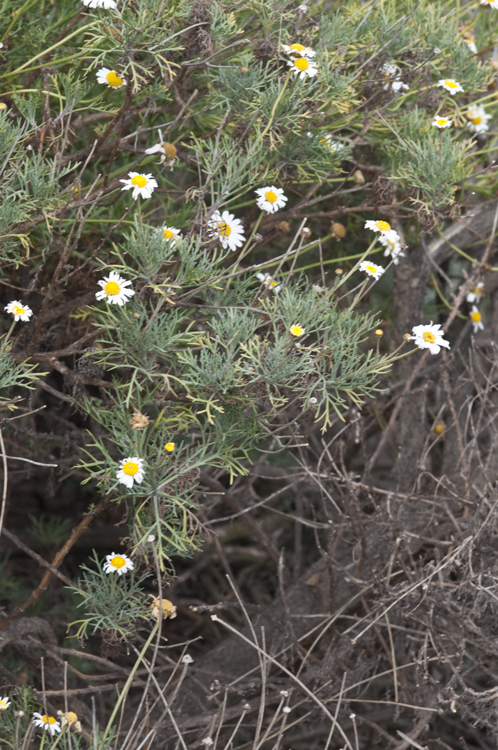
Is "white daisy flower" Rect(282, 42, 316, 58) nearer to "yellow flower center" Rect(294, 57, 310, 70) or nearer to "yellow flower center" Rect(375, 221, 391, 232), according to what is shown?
"yellow flower center" Rect(294, 57, 310, 70)

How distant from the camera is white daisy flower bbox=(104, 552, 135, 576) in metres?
1.21


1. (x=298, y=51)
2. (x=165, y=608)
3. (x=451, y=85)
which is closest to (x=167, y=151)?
(x=298, y=51)

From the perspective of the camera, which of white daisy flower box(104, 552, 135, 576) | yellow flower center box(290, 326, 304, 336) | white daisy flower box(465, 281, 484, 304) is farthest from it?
white daisy flower box(465, 281, 484, 304)

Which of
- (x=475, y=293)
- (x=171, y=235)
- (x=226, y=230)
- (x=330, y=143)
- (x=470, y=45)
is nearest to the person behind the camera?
(x=171, y=235)

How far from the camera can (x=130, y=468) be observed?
1127mm

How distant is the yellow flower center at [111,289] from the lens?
113 cm

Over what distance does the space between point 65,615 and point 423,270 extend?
1.50 meters

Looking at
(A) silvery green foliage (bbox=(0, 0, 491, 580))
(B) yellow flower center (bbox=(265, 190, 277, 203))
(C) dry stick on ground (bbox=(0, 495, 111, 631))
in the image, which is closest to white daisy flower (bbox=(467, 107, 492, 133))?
(A) silvery green foliage (bbox=(0, 0, 491, 580))

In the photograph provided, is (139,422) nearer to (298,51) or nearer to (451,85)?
(298,51)

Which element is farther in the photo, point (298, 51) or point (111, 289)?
point (298, 51)

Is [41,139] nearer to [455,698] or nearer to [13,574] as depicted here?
[455,698]

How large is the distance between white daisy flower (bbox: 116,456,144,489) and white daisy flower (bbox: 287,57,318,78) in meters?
0.77

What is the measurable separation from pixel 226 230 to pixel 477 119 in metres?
0.77

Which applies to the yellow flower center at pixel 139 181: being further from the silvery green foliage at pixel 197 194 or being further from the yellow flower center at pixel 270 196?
the yellow flower center at pixel 270 196
